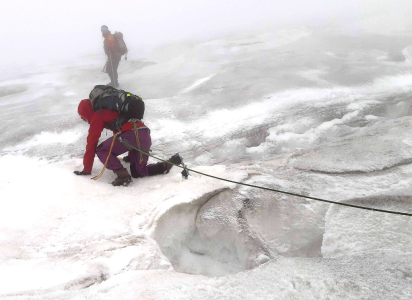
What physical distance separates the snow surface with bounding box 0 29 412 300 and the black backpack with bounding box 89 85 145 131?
597 millimetres

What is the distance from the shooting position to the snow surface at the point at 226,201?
5.00 ft

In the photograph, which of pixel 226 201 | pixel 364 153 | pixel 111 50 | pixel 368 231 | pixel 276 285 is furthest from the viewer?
pixel 111 50

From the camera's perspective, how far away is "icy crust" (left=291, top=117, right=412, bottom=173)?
292 cm

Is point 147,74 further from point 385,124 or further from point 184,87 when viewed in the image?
point 385,124

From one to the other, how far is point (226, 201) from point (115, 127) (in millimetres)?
1226

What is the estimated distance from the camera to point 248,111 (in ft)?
15.5

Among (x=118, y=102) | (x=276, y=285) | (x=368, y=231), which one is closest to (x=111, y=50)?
(x=118, y=102)

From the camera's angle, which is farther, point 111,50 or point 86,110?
point 111,50

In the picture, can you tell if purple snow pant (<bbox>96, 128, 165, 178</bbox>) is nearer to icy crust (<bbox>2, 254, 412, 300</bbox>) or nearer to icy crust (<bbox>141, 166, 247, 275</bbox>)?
icy crust (<bbox>141, 166, 247, 275</bbox>)

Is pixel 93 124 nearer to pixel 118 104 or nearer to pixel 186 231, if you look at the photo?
pixel 118 104

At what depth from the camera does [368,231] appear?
2.02m

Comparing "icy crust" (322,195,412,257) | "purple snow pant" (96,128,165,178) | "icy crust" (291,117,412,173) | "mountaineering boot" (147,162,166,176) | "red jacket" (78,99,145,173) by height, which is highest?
"red jacket" (78,99,145,173)

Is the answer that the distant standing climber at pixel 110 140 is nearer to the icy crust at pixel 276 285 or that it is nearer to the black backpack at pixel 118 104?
the black backpack at pixel 118 104

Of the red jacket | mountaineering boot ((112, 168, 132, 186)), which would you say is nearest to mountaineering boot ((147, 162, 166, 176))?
mountaineering boot ((112, 168, 132, 186))
